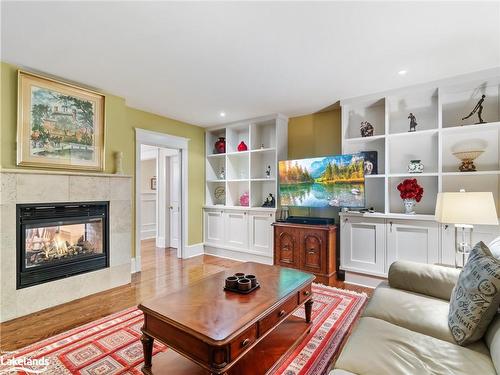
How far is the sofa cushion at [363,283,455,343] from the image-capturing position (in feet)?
4.85

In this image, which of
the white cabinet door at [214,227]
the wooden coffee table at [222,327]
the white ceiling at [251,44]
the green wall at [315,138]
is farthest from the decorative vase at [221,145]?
the wooden coffee table at [222,327]

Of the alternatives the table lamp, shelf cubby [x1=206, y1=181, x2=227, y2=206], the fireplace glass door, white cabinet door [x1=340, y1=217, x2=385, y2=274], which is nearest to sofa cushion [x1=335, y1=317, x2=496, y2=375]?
the table lamp

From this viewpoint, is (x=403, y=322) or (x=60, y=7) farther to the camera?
(x=60, y=7)

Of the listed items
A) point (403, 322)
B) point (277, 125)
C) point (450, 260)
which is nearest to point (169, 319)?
point (403, 322)

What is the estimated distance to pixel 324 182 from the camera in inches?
142

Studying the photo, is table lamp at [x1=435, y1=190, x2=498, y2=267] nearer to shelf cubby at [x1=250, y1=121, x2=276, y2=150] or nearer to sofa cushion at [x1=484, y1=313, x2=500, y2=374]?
sofa cushion at [x1=484, y1=313, x2=500, y2=374]

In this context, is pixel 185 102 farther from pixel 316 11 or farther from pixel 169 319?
pixel 169 319

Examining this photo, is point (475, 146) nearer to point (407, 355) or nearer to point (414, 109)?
point (414, 109)

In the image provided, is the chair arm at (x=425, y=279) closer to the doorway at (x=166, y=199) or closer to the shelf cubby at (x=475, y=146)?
the shelf cubby at (x=475, y=146)

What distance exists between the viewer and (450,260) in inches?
113

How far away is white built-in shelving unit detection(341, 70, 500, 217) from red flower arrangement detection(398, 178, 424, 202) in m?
0.10

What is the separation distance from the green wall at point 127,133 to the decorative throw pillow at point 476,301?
12.6ft

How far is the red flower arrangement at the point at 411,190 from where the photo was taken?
3.18m

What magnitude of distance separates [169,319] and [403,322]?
141 centimetres
